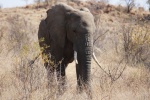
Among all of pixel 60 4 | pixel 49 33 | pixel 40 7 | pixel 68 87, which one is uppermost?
pixel 60 4

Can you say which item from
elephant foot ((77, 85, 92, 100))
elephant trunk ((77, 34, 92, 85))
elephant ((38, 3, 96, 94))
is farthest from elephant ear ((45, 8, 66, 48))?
elephant foot ((77, 85, 92, 100))

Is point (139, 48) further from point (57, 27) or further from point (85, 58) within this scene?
point (85, 58)

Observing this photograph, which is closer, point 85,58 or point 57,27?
point 85,58

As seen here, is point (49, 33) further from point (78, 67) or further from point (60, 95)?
point (60, 95)

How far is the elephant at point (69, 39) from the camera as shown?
7.61 m

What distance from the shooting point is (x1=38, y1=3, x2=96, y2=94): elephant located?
761 centimetres

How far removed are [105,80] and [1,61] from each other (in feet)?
14.1

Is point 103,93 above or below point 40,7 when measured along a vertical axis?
above

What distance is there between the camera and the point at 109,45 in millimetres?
17906

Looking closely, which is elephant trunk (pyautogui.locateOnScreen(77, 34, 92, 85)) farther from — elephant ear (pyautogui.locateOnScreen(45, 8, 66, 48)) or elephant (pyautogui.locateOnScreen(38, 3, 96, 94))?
elephant ear (pyautogui.locateOnScreen(45, 8, 66, 48))

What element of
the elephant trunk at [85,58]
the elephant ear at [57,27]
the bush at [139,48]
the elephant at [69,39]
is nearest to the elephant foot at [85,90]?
the elephant at [69,39]

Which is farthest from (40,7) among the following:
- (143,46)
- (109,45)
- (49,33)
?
(49,33)

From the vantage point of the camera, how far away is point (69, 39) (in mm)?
8156

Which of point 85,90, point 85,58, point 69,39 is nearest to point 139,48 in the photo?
point 69,39
